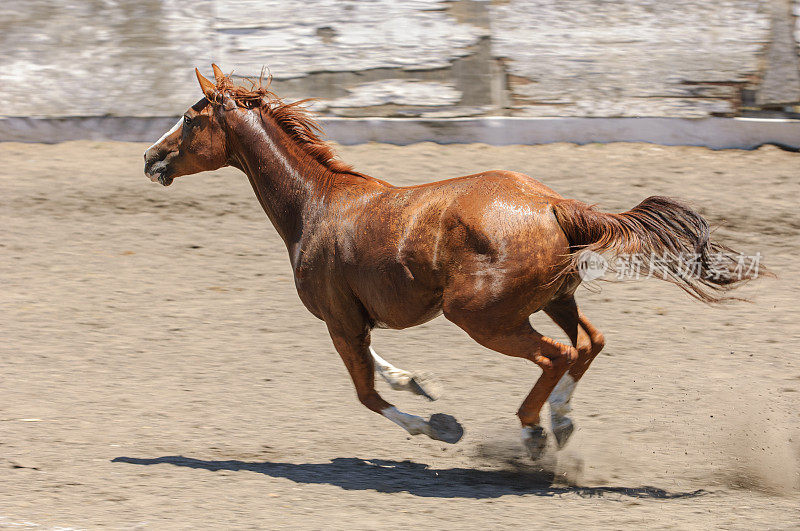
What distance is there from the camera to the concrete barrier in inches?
393

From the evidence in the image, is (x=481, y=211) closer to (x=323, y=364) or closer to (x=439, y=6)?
(x=323, y=364)

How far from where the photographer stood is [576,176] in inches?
365

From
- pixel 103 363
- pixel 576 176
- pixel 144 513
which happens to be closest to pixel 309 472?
pixel 144 513

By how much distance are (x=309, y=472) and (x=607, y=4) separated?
8081mm

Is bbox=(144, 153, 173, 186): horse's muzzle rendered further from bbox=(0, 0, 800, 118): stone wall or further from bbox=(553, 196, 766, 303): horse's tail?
bbox=(0, 0, 800, 118): stone wall

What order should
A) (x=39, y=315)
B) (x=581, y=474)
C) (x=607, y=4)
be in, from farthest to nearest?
(x=607, y=4)
(x=39, y=315)
(x=581, y=474)

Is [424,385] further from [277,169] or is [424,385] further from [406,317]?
[277,169]

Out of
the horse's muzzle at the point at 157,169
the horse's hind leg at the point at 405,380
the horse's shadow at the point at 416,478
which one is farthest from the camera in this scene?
the horse's muzzle at the point at 157,169

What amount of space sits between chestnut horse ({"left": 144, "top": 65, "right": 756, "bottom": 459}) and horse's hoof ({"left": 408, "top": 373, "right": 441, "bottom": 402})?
0.4 inches

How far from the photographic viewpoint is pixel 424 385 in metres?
5.20

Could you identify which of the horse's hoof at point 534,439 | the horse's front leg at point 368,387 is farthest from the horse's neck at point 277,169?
the horse's hoof at point 534,439

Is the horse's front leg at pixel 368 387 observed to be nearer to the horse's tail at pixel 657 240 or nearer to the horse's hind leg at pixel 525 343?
the horse's hind leg at pixel 525 343

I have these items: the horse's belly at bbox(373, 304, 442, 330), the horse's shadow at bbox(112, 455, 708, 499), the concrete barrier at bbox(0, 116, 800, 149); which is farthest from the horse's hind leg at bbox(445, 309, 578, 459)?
the concrete barrier at bbox(0, 116, 800, 149)

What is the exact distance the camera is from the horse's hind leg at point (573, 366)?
15.8 feet
